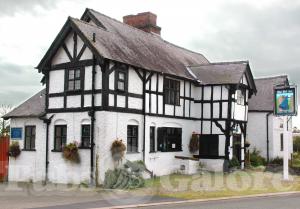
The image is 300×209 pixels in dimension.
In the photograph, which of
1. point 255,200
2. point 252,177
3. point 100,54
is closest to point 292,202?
point 255,200

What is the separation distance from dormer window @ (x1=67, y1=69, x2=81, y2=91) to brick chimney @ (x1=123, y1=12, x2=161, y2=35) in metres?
11.2

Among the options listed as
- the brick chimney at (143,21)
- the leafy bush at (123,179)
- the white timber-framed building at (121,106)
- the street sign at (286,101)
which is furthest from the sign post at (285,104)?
the brick chimney at (143,21)

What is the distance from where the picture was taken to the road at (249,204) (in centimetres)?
1645

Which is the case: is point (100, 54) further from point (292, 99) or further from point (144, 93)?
point (292, 99)

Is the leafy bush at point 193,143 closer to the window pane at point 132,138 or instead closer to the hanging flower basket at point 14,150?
the window pane at point 132,138

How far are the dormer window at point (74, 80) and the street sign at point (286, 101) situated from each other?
11467 millimetres

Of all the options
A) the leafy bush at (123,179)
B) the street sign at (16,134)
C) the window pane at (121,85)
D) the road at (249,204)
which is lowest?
the road at (249,204)

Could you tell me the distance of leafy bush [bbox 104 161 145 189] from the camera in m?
22.5

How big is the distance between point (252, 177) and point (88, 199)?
39.9 feet

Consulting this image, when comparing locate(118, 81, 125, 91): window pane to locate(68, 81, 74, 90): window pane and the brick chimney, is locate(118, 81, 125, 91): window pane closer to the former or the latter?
locate(68, 81, 74, 90): window pane

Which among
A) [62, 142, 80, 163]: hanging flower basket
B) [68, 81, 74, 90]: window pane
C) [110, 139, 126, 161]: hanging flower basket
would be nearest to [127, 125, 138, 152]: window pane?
[110, 139, 126, 161]: hanging flower basket

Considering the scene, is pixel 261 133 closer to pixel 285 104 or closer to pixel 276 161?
pixel 276 161

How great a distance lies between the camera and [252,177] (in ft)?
90.7

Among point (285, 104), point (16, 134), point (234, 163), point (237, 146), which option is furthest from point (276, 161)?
point (16, 134)
